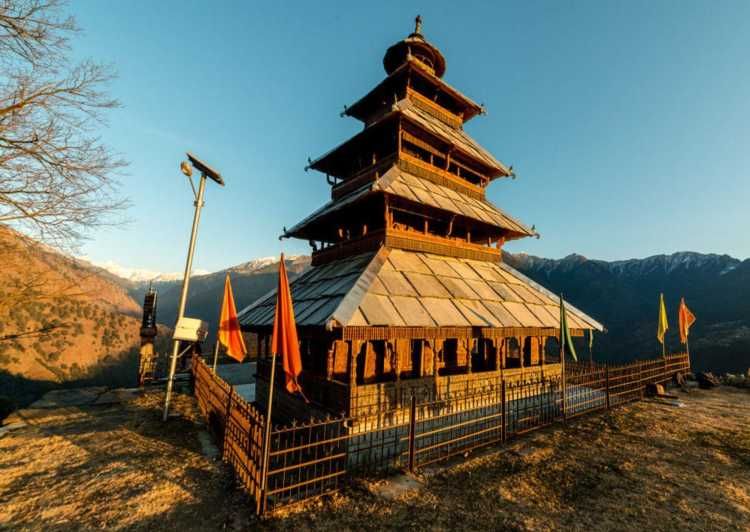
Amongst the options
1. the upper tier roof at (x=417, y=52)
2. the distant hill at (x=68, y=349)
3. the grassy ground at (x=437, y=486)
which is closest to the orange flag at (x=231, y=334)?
the grassy ground at (x=437, y=486)

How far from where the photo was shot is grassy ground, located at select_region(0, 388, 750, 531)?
5605 mm

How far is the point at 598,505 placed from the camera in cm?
619

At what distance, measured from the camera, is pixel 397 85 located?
19047mm

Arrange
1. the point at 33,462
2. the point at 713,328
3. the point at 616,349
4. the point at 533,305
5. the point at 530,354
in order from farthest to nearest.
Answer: the point at 616,349
the point at 713,328
the point at 530,354
the point at 533,305
the point at 33,462

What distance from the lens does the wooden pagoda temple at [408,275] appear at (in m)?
9.71

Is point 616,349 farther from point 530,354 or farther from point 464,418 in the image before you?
point 464,418

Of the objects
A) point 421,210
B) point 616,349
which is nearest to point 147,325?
point 421,210

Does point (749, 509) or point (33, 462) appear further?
point (33, 462)

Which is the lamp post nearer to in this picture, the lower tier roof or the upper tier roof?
the lower tier roof

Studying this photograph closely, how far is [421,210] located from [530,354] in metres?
9.78

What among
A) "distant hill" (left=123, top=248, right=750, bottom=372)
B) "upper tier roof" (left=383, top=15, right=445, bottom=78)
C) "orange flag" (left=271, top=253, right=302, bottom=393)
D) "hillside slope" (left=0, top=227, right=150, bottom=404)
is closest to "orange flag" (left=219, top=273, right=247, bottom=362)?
"orange flag" (left=271, top=253, right=302, bottom=393)

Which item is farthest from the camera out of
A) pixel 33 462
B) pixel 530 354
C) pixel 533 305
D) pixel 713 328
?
pixel 713 328

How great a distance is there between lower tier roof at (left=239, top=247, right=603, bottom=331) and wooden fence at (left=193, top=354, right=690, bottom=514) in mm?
2305

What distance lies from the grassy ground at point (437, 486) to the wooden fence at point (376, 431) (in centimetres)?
53
